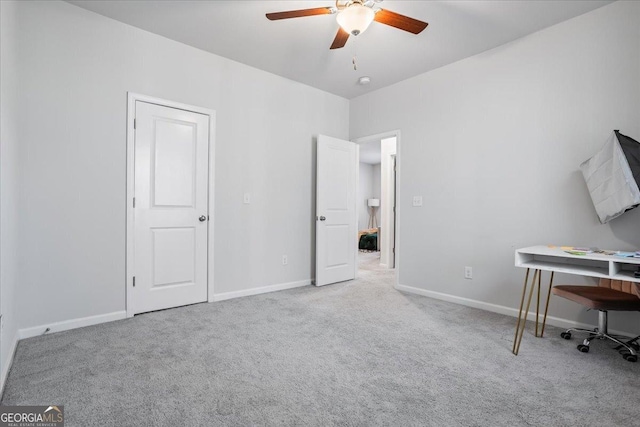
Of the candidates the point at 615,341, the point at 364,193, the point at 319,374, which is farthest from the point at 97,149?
the point at 364,193

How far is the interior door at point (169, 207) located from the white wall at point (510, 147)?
2451 mm

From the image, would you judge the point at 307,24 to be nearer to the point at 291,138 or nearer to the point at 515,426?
the point at 291,138

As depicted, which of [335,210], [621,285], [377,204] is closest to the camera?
[621,285]

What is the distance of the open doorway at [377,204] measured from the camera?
5750 millimetres

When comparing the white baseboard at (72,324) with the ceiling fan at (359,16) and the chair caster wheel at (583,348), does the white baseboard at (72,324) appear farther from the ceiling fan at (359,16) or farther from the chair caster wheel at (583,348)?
the chair caster wheel at (583,348)

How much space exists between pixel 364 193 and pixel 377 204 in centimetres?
55

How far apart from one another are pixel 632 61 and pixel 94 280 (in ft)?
15.7

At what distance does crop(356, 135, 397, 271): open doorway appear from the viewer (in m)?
5.75

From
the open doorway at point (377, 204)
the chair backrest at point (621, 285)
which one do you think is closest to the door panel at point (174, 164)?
the open doorway at point (377, 204)

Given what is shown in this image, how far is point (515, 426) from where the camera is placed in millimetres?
1470

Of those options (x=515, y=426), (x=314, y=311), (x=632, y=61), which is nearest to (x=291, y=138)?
(x=314, y=311)

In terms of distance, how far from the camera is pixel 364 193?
10.2 meters

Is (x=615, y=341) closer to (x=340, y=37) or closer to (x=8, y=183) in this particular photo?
(x=340, y=37)

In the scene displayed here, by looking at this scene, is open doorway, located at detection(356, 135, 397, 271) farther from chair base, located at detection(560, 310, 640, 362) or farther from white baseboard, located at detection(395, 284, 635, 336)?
chair base, located at detection(560, 310, 640, 362)
